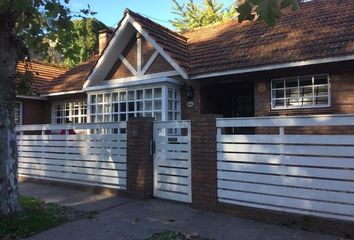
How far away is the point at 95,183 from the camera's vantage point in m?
9.41

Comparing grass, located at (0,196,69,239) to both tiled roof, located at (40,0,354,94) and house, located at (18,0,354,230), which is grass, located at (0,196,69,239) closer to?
house, located at (18,0,354,230)

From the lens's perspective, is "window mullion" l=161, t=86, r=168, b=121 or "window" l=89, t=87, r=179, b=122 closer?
"window mullion" l=161, t=86, r=168, b=121

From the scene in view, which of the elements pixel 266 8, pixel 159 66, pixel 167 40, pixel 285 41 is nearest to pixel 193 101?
pixel 159 66

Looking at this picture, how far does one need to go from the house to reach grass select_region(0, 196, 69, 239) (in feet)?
5.35

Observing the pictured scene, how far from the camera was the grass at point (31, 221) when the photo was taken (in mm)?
6529

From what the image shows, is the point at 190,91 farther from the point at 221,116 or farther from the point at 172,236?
the point at 172,236

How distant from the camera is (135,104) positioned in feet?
43.6

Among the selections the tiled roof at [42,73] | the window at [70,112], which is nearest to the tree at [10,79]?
the window at [70,112]

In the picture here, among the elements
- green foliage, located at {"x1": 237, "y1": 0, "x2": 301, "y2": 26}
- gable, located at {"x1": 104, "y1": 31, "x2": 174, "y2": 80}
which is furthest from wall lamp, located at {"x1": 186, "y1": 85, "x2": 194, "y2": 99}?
green foliage, located at {"x1": 237, "y1": 0, "x2": 301, "y2": 26}

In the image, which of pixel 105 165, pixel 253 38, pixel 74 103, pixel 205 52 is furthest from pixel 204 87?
pixel 74 103

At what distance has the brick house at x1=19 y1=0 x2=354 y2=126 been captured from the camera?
1036 cm

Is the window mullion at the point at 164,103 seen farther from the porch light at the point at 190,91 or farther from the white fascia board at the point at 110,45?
the white fascia board at the point at 110,45

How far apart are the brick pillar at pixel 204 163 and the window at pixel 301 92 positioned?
4.35 meters

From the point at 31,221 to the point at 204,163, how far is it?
3.10 m
